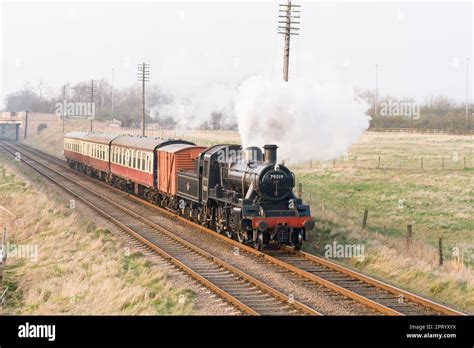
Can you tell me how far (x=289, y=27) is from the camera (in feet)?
107

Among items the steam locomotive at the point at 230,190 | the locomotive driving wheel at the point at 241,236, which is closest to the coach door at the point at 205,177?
the steam locomotive at the point at 230,190

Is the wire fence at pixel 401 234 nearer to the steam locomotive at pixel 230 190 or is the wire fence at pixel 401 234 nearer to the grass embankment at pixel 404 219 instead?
the grass embankment at pixel 404 219

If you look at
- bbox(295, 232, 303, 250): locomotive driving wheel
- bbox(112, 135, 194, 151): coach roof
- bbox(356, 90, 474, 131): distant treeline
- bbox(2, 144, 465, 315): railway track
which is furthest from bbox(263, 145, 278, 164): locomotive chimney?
bbox(356, 90, 474, 131): distant treeline

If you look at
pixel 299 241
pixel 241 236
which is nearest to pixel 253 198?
pixel 241 236

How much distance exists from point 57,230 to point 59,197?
984 cm

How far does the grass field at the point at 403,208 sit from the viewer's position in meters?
17.5

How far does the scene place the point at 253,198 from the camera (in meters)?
19.5

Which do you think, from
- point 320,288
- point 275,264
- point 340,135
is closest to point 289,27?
point 340,135

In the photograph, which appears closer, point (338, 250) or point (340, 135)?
point (338, 250)

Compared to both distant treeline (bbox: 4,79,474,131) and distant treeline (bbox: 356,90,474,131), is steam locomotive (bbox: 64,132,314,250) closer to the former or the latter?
distant treeline (bbox: 4,79,474,131)

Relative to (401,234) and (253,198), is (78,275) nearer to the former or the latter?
(253,198)

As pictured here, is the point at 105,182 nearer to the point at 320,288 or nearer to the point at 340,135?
the point at 340,135

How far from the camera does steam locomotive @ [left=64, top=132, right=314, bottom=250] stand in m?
19.3

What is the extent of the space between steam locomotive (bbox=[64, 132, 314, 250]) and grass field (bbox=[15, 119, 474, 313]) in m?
2.32
